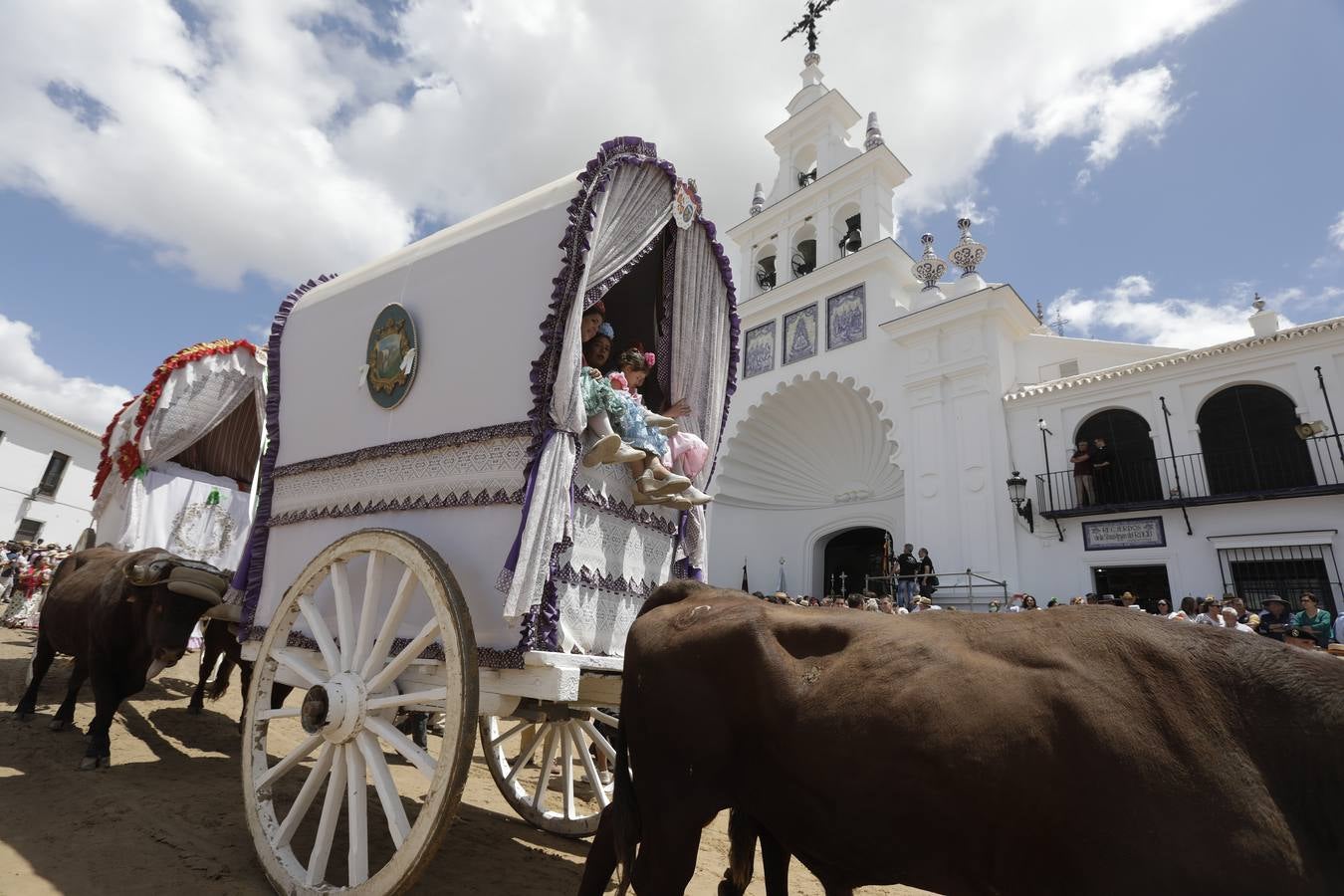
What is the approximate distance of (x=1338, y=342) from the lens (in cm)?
966

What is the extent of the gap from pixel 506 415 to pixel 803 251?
17.3 m

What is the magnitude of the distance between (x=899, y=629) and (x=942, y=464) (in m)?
11.7

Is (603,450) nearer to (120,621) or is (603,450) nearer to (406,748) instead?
(406,748)

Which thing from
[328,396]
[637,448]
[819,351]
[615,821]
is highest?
[819,351]

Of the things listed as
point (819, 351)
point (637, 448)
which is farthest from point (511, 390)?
point (819, 351)

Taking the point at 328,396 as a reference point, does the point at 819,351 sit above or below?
above

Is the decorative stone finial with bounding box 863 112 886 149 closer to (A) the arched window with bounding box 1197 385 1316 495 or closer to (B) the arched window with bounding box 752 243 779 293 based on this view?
(B) the arched window with bounding box 752 243 779 293

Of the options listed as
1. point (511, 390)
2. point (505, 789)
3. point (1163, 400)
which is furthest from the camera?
point (1163, 400)

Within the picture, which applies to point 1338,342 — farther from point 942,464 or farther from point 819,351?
point 819,351

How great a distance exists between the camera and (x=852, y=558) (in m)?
15.5

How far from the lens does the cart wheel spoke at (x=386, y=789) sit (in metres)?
2.40

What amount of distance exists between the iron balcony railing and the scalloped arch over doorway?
159 inches

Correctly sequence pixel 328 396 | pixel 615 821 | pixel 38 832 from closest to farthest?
pixel 615 821 < pixel 38 832 < pixel 328 396

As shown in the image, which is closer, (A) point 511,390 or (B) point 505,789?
(A) point 511,390
